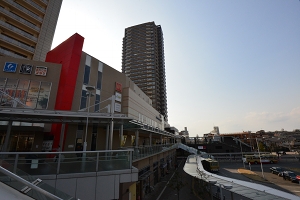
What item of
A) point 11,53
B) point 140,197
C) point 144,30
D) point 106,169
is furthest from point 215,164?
point 144,30

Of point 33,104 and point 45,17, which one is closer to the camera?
point 33,104

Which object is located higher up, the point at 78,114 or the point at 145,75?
the point at 145,75

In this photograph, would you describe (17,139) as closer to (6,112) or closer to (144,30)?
(6,112)

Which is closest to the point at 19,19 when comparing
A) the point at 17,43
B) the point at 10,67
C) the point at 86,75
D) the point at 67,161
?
the point at 17,43

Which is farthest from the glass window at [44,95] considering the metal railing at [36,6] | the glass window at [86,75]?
the metal railing at [36,6]

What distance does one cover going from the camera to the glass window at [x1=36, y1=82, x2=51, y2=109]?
19.1 meters

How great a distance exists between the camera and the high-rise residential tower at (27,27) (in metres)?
33.6

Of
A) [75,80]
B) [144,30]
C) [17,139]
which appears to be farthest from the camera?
[144,30]

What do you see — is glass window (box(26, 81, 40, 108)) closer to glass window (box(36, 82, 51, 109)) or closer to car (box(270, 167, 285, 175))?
glass window (box(36, 82, 51, 109))

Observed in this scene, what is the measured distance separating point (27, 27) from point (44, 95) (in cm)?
2860

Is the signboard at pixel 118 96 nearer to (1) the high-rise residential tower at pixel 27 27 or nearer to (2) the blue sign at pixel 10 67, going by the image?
(2) the blue sign at pixel 10 67

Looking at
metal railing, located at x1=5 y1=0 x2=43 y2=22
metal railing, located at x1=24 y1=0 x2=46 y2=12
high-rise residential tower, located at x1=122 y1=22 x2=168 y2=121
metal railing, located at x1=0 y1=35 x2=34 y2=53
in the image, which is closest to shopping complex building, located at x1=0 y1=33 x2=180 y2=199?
metal railing, located at x1=0 y1=35 x2=34 y2=53

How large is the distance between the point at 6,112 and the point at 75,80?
9.92 metres

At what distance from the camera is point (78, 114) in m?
13.5
